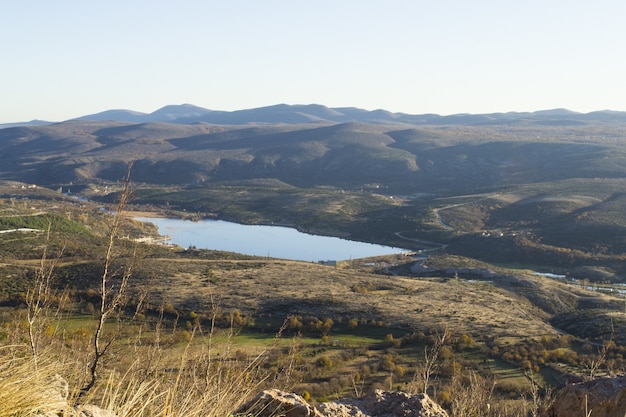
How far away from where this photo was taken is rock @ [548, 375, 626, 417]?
5.96 m

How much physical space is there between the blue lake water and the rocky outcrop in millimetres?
60265

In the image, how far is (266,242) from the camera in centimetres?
7812

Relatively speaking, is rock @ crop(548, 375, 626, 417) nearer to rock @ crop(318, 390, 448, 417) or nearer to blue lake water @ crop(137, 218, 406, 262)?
rock @ crop(318, 390, 448, 417)

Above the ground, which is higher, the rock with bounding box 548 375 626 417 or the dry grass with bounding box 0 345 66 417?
the dry grass with bounding box 0 345 66 417

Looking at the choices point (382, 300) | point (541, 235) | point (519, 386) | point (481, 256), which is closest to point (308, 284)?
point (382, 300)

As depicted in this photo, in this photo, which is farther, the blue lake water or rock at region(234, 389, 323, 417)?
the blue lake water

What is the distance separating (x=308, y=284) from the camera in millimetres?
39781

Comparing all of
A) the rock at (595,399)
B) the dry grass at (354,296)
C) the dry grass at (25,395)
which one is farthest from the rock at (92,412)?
the dry grass at (354,296)

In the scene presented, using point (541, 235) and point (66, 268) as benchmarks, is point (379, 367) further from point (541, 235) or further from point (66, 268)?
point (541, 235)

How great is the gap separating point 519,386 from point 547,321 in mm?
14893

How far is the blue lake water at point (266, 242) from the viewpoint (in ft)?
230

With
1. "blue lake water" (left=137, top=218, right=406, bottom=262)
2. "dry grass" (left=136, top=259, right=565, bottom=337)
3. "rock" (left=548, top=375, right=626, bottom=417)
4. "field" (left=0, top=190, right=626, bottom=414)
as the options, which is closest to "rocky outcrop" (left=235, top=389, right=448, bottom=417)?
"rock" (left=548, top=375, right=626, bottom=417)

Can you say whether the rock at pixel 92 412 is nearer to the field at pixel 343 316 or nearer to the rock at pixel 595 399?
the rock at pixel 595 399

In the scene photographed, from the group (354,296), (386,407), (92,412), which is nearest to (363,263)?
(354,296)
